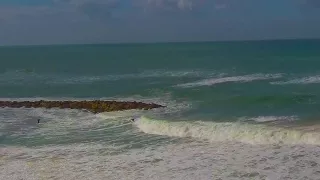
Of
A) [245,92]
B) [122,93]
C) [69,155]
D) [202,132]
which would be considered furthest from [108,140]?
[122,93]

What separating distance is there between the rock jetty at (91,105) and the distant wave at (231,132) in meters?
5.99

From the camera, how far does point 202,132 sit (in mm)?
20641

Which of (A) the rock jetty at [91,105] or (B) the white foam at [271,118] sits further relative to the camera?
(A) the rock jetty at [91,105]

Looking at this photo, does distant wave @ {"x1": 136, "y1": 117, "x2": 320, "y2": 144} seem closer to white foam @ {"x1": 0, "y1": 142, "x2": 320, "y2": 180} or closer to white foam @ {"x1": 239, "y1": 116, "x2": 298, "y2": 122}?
white foam @ {"x1": 0, "y1": 142, "x2": 320, "y2": 180}

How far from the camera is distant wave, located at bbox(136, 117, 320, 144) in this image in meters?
18.5

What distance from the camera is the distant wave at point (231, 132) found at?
18547mm

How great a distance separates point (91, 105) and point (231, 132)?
13247mm

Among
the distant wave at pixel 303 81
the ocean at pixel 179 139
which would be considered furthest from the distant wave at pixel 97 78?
the ocean at pixel 179 139

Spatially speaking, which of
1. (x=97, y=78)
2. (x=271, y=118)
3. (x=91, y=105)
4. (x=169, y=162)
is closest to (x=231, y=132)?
(x=271, y=118)

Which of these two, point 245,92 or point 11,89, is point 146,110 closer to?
point 245,92

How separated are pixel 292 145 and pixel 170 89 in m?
22.3

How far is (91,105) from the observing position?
31.1 m

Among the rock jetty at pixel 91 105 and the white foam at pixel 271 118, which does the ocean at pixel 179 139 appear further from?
the rock jetty at pixel 91 105

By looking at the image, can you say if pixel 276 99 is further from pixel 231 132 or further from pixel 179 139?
pixel 179 139
